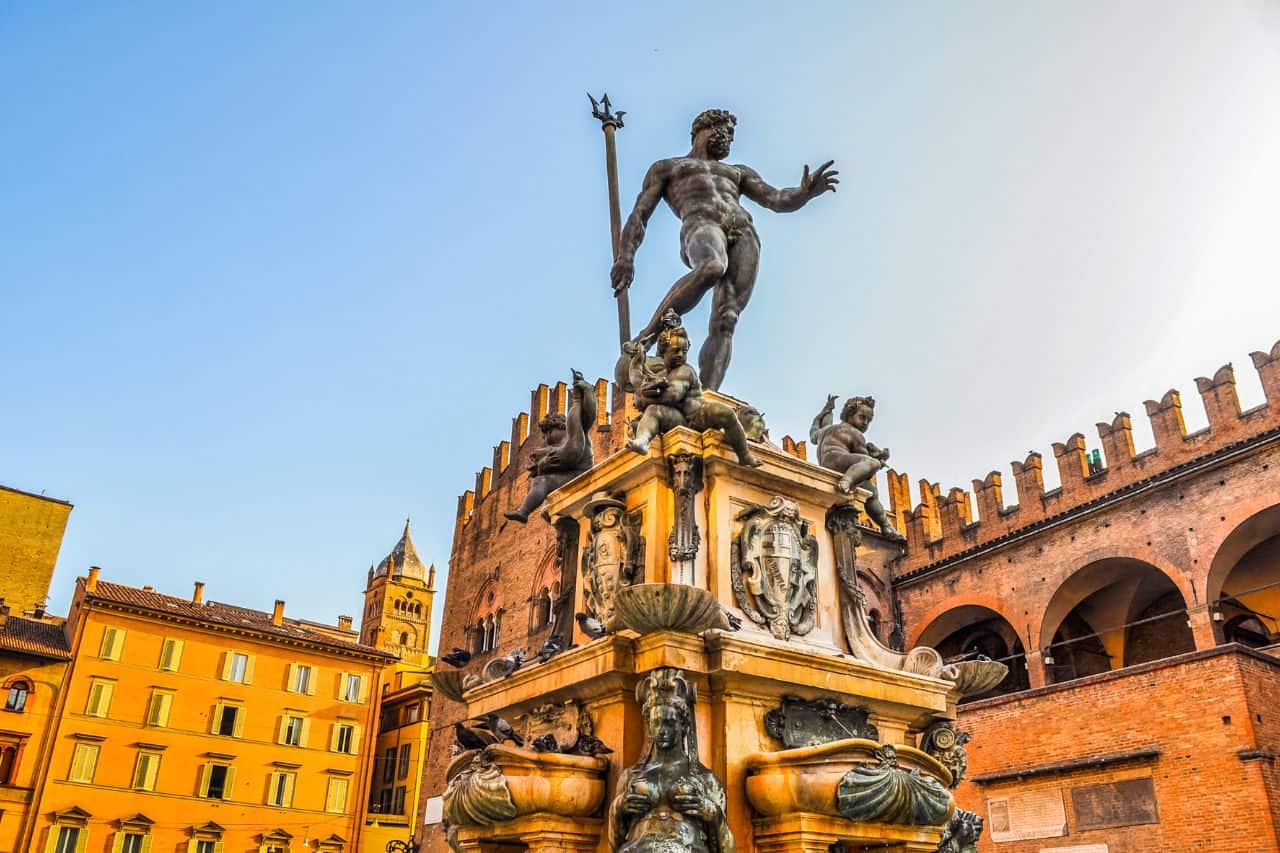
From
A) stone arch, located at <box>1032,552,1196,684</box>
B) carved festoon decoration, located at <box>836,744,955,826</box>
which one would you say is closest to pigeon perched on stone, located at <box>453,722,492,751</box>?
carved festoon decoration, located at <box>836,744,955,826</box>

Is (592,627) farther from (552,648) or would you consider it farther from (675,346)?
(675,346)

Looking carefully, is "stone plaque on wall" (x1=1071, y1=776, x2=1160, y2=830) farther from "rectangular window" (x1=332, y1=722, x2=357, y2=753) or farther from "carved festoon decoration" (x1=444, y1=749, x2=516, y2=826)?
"rectangular window" (x1=332, y1=722, x2=357, y2=753)

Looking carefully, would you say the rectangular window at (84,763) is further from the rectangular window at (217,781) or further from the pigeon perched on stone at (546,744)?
the pigeon perched on stone at (546,744)

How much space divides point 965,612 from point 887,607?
7.82 feet

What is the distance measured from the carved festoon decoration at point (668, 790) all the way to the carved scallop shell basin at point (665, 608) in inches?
9.3

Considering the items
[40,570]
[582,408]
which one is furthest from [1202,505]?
[40,570]

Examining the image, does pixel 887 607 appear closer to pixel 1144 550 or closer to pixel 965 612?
pixel 965 612

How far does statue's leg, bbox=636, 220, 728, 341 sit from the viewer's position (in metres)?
6.21

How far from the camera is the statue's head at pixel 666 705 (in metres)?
4.12

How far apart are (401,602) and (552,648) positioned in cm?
8092

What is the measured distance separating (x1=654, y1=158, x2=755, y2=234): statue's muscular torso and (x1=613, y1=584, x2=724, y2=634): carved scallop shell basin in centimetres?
298

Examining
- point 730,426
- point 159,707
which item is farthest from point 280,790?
point 730,426

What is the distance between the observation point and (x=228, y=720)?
120ft

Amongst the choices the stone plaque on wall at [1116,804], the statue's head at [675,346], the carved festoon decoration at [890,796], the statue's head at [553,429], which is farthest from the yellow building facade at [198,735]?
the carved festoon decoration at [890,796]
